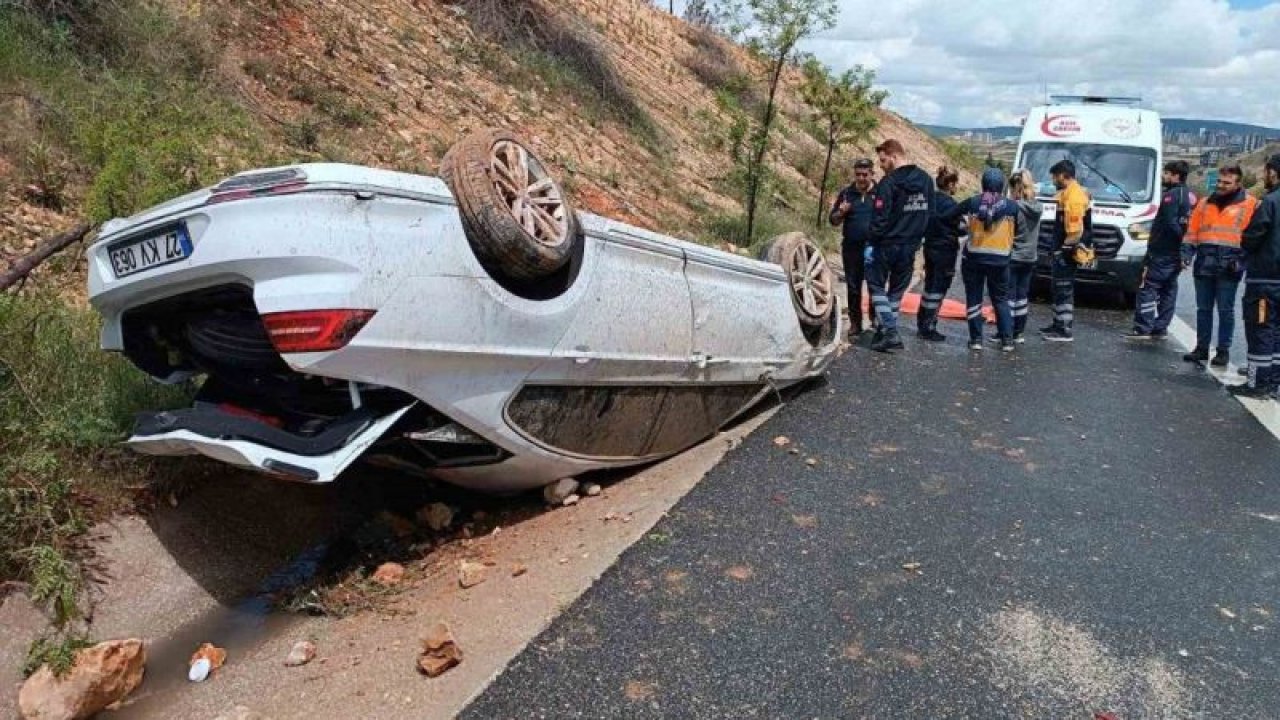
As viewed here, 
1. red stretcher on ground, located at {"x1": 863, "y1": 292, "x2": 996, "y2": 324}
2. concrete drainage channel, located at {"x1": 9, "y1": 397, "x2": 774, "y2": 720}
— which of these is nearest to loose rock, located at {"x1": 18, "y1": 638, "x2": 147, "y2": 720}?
concrete drainage channel, located at {"x1": 9, "y1": 397, "x2": 774, "y2": 720}

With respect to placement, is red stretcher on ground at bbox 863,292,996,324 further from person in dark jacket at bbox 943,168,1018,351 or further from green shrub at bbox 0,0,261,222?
green shrub at bbox 0,0,261,222

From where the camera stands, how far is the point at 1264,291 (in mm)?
7504

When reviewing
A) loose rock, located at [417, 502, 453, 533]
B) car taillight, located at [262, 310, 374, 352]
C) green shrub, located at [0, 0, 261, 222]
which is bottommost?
loose rock, located at [417, 502, 453, 533]

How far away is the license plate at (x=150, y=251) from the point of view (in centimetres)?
348

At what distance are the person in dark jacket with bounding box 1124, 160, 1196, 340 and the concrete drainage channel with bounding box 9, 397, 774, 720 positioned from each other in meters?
6.85

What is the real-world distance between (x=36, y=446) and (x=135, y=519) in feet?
1.70

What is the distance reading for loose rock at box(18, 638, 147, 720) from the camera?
10.5 ft

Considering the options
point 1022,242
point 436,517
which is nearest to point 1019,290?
point 1022,242

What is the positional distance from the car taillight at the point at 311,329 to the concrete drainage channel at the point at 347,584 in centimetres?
121

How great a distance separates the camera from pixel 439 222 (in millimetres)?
3637

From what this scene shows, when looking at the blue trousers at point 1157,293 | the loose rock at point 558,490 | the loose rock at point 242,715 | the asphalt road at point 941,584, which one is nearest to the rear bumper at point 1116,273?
the blue trousers at point 1157,293

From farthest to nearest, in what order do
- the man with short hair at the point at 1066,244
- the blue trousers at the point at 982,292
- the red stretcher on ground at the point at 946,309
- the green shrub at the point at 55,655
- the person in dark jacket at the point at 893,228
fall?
the red stretcher on ground at the point at 946,309 < the man with short hair at the point at 1066,244 < the blue trousers at the point at 982,292 < the person in dark jacket at the point at 893,228 < the green shrub at the point at 55,655

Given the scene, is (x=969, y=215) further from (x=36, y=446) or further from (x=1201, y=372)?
(x=36, y=446)

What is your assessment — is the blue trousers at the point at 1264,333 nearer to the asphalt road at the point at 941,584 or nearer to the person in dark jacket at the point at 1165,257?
the asphalt road at the point at 941,584
